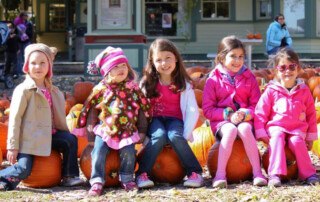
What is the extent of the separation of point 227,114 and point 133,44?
858cm

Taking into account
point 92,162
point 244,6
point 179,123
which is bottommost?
point 92,162

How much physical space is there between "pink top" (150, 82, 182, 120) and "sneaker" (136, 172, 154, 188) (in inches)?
23.5

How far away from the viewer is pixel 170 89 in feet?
14.5

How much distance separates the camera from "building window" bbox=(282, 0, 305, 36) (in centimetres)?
1747

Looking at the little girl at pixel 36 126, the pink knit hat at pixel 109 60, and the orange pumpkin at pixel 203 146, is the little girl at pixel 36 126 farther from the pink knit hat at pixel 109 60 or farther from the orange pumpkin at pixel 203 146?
the orange pumpkin at pixel 203 146

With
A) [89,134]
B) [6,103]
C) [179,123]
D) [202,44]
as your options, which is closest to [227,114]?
[179,123]

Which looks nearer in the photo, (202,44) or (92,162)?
(92,162)

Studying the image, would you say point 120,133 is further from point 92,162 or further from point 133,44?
point 133,44

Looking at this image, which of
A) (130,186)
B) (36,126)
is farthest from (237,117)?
(36,126)

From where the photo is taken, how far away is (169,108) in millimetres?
4441

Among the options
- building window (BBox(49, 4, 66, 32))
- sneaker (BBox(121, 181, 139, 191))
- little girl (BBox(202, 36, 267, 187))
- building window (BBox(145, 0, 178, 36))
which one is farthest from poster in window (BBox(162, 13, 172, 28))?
sneaker (BBox(121, 181, 139, 191))

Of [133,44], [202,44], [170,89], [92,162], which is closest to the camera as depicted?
[92,162]

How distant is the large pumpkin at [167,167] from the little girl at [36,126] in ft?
2.16

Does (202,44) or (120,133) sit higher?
(202,44)
